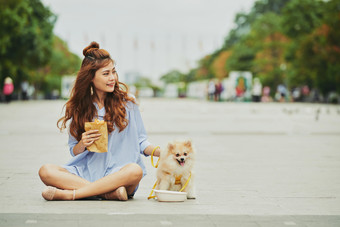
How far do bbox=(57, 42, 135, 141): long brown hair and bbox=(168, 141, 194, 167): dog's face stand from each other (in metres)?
0.62

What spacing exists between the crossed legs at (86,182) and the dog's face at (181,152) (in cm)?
44

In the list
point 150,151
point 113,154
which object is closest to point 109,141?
point 113,154

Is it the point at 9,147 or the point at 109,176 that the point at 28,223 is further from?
the point at 9,147

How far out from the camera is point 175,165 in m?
5.27

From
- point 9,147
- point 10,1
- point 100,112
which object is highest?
point 10,1

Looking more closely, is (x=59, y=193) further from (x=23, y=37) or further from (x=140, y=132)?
(x=23, y=37)

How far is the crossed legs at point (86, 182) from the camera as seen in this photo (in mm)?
5414

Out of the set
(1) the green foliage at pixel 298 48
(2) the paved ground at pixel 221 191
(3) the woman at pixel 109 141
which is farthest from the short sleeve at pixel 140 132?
(1) the green foliage at pixel 298 48

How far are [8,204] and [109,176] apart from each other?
932mm

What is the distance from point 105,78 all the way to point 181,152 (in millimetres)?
1029

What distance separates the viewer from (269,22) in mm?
73000

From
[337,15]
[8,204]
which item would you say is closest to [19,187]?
[8,204]

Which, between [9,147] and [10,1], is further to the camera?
[10,1]

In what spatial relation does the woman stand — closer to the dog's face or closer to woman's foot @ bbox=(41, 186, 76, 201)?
woman's foot @ bbox=(41, 186, 76, 201)
